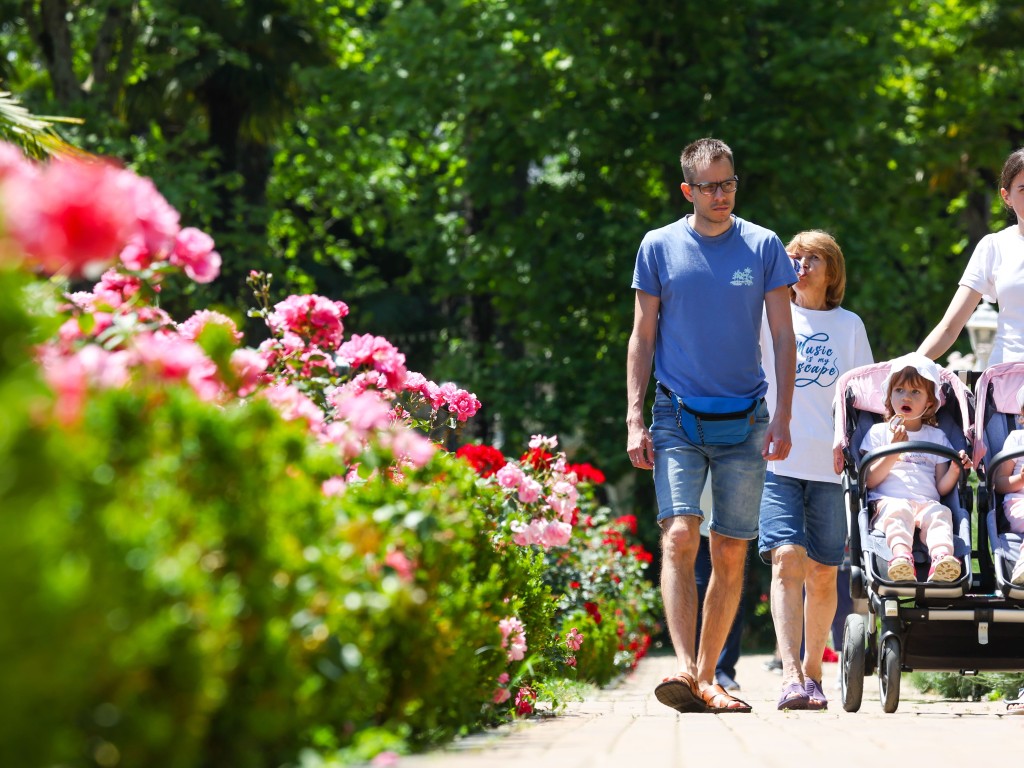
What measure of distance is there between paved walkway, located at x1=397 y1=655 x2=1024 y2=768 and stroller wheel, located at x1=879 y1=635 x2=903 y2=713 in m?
0.10

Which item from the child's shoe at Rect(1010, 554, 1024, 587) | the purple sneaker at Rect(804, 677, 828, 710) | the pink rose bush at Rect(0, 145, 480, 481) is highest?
the pink rose bush at Rect(0, 145, 480, 481)

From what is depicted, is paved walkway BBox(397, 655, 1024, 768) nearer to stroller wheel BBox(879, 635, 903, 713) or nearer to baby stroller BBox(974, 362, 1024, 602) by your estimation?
stroller wheel BBox(879, 635, 903, 713)

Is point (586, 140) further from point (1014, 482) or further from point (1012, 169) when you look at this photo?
point (1014, 482)

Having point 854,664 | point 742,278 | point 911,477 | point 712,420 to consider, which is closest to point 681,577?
point 712,420

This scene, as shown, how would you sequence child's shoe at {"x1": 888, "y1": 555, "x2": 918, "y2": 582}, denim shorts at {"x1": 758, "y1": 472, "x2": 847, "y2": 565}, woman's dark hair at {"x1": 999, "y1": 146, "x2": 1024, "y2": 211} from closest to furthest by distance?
child's shoe at {"x1": 888, "y1": 555, "x2": 918, "y2": 582}
woman's dark hair at {"x1": 999, "y1": 146, "x2": 1024, "y2": 211}
denim shorts at {"x1": 758, "y1": 472, "x2": 847, "y2": 565}

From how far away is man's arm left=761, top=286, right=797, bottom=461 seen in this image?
6.34 m

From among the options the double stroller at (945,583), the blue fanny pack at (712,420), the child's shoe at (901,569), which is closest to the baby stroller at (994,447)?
the double stroller at (945,583)

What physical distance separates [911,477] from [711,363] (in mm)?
969

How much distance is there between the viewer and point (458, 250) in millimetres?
19438

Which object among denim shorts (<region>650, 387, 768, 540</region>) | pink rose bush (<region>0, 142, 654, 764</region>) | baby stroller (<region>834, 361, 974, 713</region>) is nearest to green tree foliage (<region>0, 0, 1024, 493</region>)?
baby stroller (<region>834, 361, 974, 713</region>)

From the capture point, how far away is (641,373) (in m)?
6.40

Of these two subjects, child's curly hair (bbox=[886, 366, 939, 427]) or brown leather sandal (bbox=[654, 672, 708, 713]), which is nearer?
brown leather sandal (bbox=[654, 672, 708, 713])

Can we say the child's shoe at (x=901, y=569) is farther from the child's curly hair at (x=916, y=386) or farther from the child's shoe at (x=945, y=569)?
the child's curly hair at (x=916, y=386)

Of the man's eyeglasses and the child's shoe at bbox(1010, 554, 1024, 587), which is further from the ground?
the man's eyeglasses
